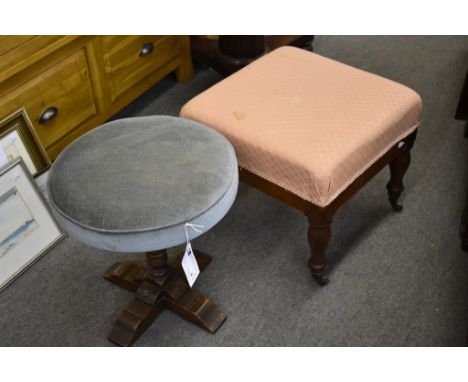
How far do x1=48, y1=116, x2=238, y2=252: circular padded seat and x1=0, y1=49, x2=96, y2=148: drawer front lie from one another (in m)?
0.40

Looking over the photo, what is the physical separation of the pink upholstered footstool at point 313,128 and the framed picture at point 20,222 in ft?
1.54

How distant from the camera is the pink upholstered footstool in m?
1.19

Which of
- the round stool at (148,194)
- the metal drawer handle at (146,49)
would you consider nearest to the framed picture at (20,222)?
the round stool at (148,194)

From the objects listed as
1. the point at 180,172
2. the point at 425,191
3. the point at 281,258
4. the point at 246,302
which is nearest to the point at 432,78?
the point at 425,191

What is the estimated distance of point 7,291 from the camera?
142 centimetres

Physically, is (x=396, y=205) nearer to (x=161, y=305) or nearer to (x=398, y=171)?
(x=398, y=171)

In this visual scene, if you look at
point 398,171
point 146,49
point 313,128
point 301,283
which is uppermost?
point 313,128

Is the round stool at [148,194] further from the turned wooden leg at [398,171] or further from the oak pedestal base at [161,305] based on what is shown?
the turned wooden leg at [398,171]

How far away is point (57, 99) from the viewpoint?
1608mm

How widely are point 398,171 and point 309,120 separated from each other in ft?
1.30

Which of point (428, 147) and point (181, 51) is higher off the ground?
point (181, 51)

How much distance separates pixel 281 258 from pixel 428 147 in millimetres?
751

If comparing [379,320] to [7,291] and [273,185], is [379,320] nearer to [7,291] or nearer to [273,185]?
[273,185]

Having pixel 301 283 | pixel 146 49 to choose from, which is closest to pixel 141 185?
pixel 301 283
